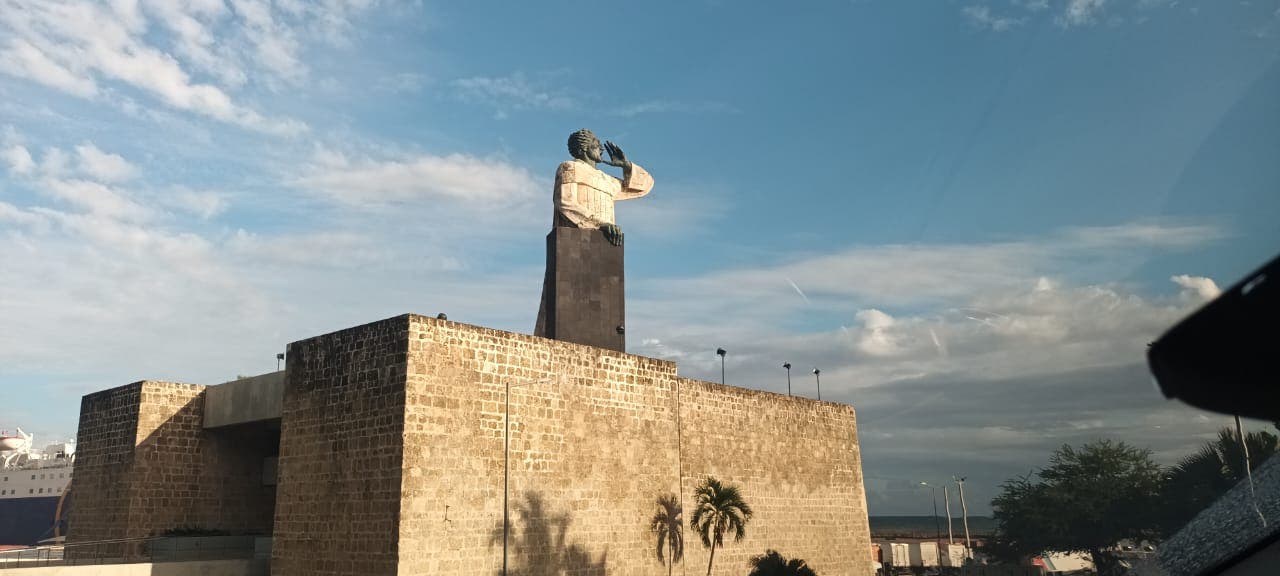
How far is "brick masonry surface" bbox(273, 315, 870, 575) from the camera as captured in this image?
1900 centimetres

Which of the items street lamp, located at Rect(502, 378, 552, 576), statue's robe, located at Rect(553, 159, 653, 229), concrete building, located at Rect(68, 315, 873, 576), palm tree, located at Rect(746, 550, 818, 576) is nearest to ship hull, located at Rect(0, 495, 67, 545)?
concrete building, located at Rect(68, 315, 873, 576)

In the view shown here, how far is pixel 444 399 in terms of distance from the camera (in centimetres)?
1980

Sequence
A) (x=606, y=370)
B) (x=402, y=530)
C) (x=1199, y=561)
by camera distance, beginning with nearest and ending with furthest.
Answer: (x=1199, y=561) < (x=402, y=530) < (x=606, y=370)

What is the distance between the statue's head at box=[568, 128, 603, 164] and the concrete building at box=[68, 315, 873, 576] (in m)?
6.69

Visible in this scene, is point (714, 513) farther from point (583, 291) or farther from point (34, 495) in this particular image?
point (34, 495)

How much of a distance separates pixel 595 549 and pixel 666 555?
2.69 m

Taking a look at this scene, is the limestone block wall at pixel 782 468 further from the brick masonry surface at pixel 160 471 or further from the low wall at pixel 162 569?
the brick masonry surface at pixel 160 471

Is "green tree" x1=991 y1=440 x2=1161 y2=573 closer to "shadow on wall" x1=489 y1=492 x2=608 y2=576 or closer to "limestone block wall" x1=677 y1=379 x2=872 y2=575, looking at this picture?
"limestone block wall" x1=677 y1=379 x2=872 y2=575

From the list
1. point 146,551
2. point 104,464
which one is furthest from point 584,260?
point 104,464

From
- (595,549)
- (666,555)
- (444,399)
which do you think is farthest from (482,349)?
(666,555)

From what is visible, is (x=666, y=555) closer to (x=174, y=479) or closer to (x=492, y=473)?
(x=492, y=473)

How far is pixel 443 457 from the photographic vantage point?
63.8ft

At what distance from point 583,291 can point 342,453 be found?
27.8 ft

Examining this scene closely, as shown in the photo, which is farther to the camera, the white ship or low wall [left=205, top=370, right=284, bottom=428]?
the white ship
